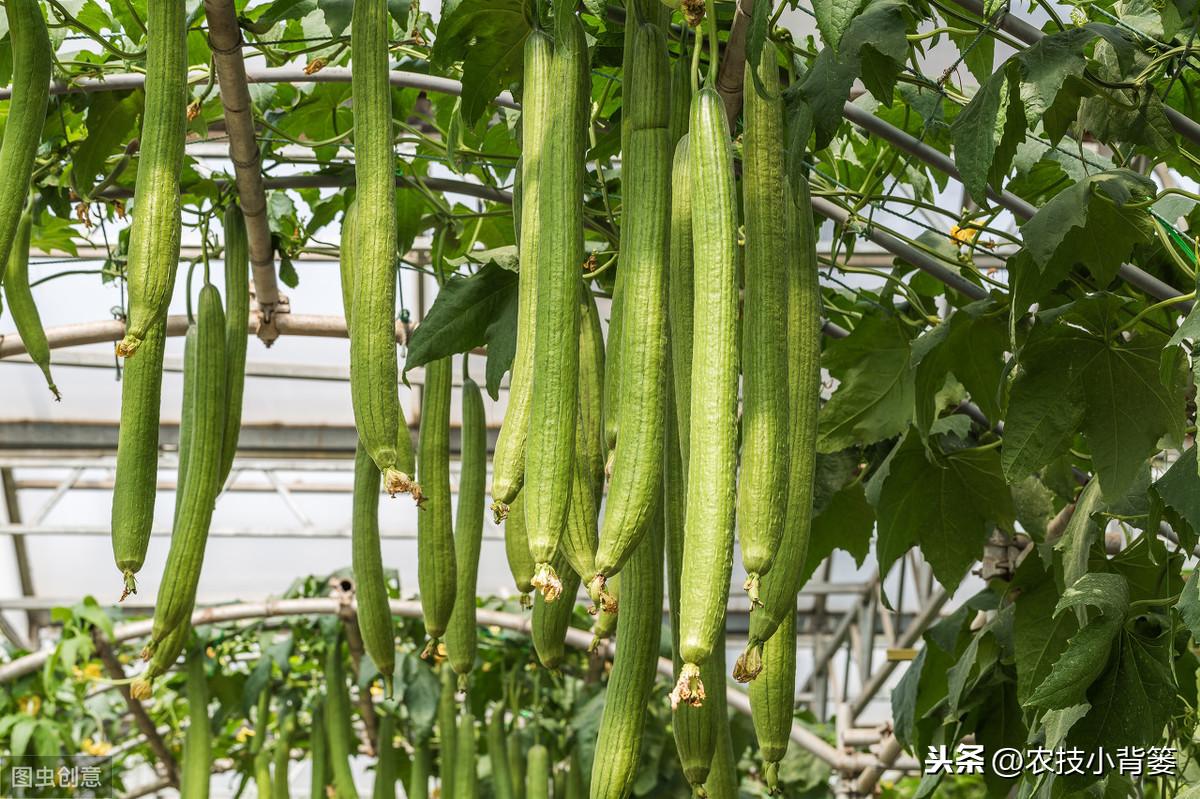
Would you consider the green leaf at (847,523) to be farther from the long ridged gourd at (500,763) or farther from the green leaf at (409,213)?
the long ridged gourd at (500,763)

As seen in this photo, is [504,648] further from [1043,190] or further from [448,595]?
[448,595]

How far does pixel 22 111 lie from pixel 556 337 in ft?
2.18

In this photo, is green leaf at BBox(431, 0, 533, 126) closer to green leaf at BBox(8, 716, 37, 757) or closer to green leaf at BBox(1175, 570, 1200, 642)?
green leaf at BBox(1175, 570, 1200, 642)

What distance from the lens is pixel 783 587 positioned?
4.42 ft

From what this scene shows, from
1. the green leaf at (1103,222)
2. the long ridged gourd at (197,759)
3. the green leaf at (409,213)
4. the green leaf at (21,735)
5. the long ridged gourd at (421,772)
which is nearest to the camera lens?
the green leaf at (1103,222)

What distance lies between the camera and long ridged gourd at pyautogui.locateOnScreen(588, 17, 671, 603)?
1245 millimetres

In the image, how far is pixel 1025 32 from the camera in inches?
77.2

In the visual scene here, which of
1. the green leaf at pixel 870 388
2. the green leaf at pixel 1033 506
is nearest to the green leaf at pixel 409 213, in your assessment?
the green leaf at pixel 870 388

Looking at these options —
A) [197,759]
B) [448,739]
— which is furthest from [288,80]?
[448,739]

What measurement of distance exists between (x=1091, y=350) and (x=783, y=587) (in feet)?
4.38

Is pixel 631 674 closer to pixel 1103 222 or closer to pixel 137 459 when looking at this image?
pixel 137 459

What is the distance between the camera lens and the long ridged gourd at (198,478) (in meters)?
1.75

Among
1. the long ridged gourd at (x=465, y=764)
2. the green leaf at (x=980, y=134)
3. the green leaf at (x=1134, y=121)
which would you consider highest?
the green leaf at (x=1134, y=121)

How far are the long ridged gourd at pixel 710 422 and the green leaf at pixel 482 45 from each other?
0.72 meters
